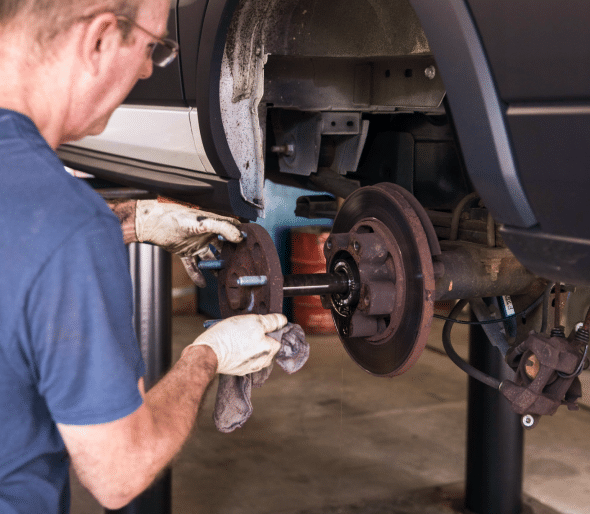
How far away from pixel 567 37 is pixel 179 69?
109 centimetres

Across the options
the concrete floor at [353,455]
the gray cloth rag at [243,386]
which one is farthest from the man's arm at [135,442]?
the concrete floor at [353,455]

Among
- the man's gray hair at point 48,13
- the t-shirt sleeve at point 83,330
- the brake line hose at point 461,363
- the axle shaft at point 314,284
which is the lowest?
the brake line hose at point 461,363

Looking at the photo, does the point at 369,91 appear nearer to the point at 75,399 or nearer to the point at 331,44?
the point at 331,44

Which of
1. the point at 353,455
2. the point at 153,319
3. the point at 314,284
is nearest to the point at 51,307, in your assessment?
the point at 314,284

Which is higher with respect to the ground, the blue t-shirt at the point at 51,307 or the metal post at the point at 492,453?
the blue t-shirt at the point at 51,307

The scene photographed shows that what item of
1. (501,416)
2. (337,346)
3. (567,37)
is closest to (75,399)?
(567,37)

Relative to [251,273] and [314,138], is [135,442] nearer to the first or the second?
[251,273]

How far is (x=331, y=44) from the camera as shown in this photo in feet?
5.42

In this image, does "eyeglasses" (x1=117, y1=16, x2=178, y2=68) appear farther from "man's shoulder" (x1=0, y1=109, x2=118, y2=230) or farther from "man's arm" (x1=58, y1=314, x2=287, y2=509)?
"man's arm" (x1=58, y1=314, x2=287, y2=509)

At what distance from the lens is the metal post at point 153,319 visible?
1.99 m

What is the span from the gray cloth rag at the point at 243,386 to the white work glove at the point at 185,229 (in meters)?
0.24

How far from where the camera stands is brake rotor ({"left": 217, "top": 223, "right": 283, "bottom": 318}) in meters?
1.22

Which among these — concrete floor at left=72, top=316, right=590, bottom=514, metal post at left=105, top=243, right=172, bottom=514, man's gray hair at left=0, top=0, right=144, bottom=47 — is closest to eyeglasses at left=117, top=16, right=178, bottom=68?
man's gray hair at left=0, top=0, right=144, bottom=47

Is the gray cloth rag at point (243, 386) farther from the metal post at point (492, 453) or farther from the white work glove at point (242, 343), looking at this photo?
the metal post at point (492, 453)
